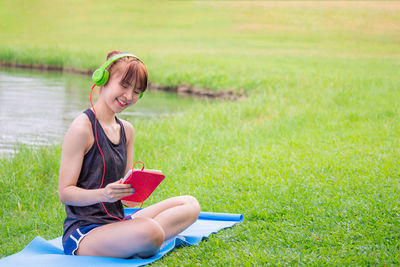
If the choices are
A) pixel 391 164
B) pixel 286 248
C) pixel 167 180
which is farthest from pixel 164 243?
pixel 391 164

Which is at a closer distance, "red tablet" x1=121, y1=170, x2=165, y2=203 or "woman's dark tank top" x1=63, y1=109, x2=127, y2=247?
"red tablet" x1=121, y1=170, x2=165, y2=203

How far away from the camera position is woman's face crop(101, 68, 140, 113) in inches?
132

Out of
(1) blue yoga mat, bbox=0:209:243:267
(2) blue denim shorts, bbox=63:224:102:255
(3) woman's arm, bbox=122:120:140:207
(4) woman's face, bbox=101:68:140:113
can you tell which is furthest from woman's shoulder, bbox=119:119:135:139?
(1) blue yoga mat, bbox=0:209:243:267

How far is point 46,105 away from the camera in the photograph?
41.7 feet

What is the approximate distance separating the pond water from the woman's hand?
4.71 metres

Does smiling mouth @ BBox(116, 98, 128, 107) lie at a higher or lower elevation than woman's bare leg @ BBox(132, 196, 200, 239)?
higher

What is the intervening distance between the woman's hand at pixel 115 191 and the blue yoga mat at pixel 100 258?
0.48m

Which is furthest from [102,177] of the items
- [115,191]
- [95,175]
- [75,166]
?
[115,191]

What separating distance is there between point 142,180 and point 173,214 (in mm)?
523

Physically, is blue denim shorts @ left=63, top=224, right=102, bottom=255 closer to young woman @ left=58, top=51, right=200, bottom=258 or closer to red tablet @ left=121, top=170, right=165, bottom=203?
young woman @ left=58, top=51, right=200, bottom=258

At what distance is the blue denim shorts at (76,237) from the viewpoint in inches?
132

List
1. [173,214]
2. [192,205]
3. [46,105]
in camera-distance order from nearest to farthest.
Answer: [173,214] → [192,205] → [46,105]

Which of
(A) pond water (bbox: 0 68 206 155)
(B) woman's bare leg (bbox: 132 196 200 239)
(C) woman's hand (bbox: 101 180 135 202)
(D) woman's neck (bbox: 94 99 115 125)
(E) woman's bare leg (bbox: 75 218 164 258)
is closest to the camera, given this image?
(C) woman's hand (bbox: 101 180 135 202)

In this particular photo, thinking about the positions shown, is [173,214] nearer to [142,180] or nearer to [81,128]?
[142,180]
